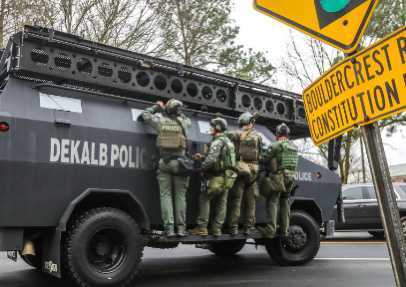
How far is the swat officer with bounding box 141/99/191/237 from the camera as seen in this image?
577cm

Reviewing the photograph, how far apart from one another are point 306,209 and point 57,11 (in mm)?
12209

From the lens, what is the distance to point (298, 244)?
7.55 metres

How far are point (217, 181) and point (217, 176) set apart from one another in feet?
0.21

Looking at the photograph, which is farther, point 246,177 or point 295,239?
point 295,239

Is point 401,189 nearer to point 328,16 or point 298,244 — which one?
point 298,244

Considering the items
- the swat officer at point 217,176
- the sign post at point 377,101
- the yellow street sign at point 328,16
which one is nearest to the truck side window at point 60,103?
the swat officer at point 217,176

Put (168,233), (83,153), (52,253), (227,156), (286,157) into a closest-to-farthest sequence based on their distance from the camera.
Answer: (52,253) < (83,153) < (168,233) < (227,156) < (286,157)

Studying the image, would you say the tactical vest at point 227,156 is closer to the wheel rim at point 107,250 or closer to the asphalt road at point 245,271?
the asphalt road at point 245,271

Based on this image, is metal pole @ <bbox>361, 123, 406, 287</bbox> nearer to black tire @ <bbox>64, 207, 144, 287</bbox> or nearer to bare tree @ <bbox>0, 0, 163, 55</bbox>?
black tire @ <bbox>64, 207, 144, 287</bbox>

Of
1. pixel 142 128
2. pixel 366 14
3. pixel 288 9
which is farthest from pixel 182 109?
pixel 366 14

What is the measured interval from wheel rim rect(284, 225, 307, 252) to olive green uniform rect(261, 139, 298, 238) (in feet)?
1.21

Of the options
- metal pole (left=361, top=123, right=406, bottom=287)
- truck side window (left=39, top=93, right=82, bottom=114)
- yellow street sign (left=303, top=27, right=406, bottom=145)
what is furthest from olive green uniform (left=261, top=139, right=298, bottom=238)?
metal pole (left=361, top=123, right=406, bottom=287)

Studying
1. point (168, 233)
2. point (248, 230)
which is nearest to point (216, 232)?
point (248, 230)

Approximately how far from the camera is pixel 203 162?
6.17 metres
